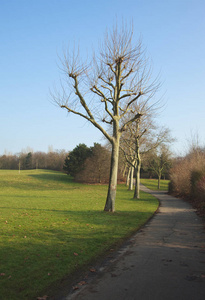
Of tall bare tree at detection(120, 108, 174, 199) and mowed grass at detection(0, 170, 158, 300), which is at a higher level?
tall bare tree at detection(120, 108, 174, 199)

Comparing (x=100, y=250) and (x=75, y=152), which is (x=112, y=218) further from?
(x=75, y=152)

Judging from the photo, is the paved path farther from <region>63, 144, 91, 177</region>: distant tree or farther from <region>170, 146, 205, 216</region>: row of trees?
<region>63, 144, 91, 177</region>: distant tree

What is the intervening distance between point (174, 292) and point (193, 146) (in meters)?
29.4

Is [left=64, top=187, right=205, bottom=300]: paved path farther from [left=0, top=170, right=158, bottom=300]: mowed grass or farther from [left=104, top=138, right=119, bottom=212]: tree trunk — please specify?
[left=104, top=138, right=119, bottom=212]: tree trunk

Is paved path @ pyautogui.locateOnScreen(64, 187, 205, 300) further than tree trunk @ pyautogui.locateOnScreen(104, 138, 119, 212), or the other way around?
tree trunk @ pyautogui.locateOnScreen(104, 138, 119, 212)

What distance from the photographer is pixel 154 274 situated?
487cm

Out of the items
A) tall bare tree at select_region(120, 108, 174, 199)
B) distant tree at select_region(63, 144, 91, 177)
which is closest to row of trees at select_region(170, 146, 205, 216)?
tall bare tree at select_region(120, 108, 174, 199)

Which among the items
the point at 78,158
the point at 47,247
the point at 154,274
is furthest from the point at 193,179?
the point at 78,158

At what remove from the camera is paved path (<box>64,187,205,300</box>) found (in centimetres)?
399

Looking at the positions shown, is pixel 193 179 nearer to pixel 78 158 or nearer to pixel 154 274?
pixel 154 274

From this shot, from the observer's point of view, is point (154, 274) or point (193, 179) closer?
point (154, 274)

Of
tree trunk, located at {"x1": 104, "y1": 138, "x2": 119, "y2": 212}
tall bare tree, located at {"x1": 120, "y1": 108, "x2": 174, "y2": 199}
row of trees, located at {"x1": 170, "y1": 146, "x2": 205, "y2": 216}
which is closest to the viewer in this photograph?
tree trunk, located at {"x1": 104, "y1": 138, "x2": 119, "y2": 212}

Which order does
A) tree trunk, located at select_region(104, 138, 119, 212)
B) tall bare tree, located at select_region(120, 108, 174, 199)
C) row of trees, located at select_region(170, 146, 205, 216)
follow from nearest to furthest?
tree trunk, located at select_region(104, 138, 119, 212) → row of trees, located at select_region(170, 146, 205, 216) → tall bare tree, located at select_region(120, 108, 174, 199)

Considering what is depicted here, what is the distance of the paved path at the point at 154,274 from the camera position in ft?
13.1
